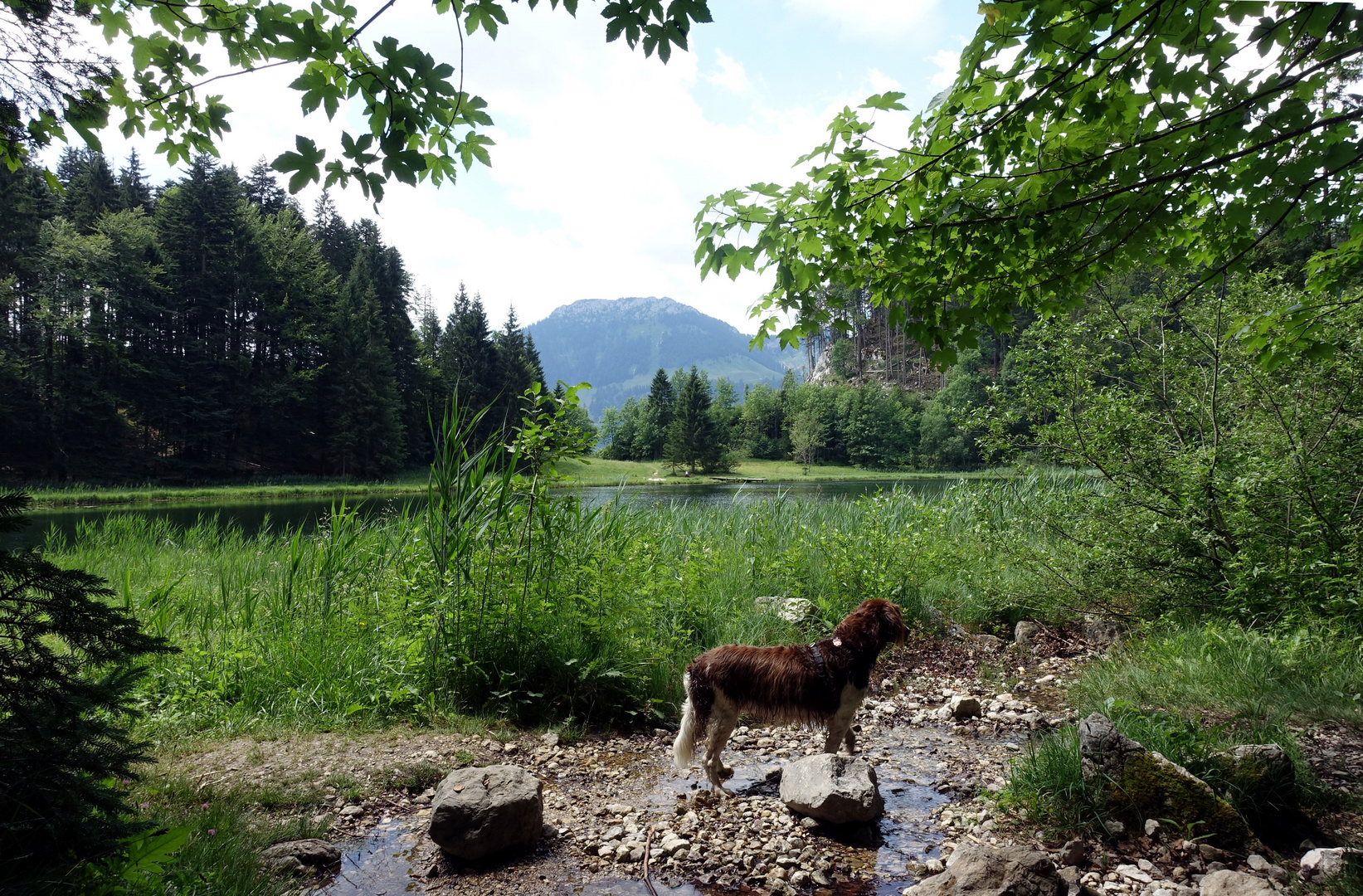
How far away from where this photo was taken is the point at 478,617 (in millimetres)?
5051

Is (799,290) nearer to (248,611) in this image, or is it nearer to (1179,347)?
(1179,347)

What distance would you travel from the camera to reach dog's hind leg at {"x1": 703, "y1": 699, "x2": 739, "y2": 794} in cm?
397

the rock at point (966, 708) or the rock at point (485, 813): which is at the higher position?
the rock at point (485, 813)

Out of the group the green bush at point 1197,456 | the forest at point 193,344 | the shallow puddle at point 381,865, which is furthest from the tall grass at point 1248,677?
the forest at point 193,344

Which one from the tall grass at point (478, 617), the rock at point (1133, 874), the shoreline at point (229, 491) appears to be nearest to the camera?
the rock at point (1133, 874)

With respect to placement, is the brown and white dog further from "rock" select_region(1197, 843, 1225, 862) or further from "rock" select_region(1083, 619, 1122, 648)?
"rock" select_region(1083, 619, 1122, 648)

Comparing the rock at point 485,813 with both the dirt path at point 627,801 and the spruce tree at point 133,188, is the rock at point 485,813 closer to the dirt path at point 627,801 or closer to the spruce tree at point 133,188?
the dirt path at point 627,801

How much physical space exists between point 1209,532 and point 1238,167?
11.4 ft

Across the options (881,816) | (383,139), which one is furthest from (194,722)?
(881,816)

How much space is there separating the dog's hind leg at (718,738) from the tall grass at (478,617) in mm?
1195

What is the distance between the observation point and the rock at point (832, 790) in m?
3.50

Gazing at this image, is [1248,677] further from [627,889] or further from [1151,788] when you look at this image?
[627,889]

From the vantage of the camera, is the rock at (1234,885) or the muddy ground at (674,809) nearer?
the rock at (1234,885)

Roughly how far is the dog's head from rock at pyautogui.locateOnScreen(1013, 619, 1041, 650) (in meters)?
3.62
